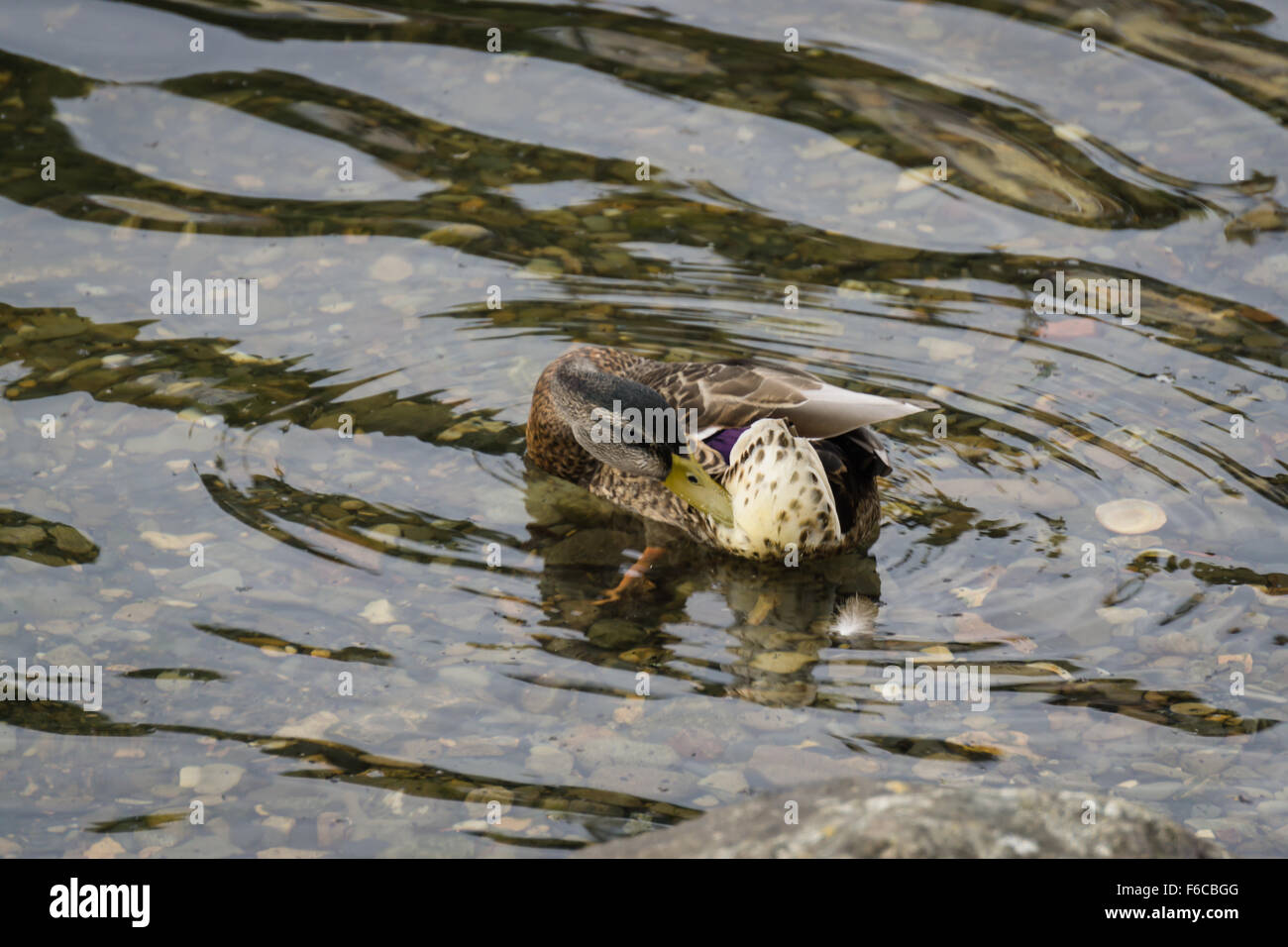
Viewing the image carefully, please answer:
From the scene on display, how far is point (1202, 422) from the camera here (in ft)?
23.6

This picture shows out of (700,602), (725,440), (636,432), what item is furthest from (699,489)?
(700,602)

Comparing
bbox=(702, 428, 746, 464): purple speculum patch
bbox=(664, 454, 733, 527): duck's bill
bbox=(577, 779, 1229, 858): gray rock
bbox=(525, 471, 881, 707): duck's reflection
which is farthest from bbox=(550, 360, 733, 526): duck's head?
bbox=(577, 779, 1229, 858): gray rock

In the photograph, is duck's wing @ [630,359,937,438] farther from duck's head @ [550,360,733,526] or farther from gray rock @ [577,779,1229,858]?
gray rock @ [577,779,1229,858]

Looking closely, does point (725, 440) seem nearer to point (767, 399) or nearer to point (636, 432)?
point (767, 399)

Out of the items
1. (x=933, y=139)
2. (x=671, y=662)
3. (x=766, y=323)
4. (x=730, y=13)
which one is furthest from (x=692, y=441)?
(x=730, y=13)

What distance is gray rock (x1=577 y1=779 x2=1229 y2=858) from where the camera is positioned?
137 inches

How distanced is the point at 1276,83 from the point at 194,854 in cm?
858

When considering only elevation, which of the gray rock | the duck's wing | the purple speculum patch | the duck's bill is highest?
the duck's wing

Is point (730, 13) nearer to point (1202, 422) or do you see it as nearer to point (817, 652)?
point (1202, 422)

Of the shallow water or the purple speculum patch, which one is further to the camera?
the purple speculum patch

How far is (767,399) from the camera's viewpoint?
21.0 feet

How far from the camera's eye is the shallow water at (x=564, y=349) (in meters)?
5.23

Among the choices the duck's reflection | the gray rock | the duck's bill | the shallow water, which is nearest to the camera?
the gray rock

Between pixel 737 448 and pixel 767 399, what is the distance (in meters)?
0.31
